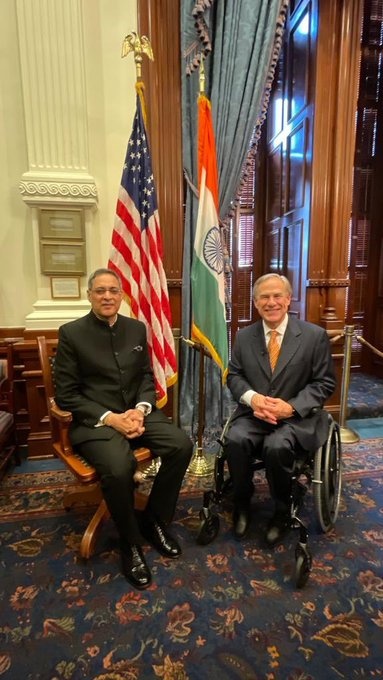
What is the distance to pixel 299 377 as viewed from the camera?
199 cm

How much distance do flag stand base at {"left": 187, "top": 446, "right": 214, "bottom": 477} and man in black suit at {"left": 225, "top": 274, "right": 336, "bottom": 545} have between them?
Answer: 64 cm

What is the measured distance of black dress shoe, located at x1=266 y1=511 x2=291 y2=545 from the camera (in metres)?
1.88

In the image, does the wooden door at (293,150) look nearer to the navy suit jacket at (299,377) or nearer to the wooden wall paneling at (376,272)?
the wooden wall paneling at (376,272)

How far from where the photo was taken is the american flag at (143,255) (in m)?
2.56

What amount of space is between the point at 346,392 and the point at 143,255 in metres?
2.12

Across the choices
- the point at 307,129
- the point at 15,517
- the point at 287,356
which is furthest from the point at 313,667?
the point at 307,129

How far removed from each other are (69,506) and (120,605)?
777 mm

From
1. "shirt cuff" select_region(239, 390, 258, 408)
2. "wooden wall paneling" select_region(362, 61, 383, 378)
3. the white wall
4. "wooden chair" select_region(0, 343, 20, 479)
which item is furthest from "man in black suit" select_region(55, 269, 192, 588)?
"wooden wall paneling" select_region(362, 61, 383, 378)

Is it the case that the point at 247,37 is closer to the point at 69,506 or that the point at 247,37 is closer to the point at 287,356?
the point at 287,356

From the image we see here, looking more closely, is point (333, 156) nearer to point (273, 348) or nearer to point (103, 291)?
point (273, 348)

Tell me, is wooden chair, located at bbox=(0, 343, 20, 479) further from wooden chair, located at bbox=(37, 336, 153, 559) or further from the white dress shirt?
the white dress shirt

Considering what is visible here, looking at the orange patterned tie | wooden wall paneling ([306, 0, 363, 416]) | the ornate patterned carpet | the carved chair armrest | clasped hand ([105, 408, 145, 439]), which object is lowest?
the ornate patterned carpet

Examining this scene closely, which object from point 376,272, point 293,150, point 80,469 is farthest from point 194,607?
point 376,272

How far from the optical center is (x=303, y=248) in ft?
11.2
